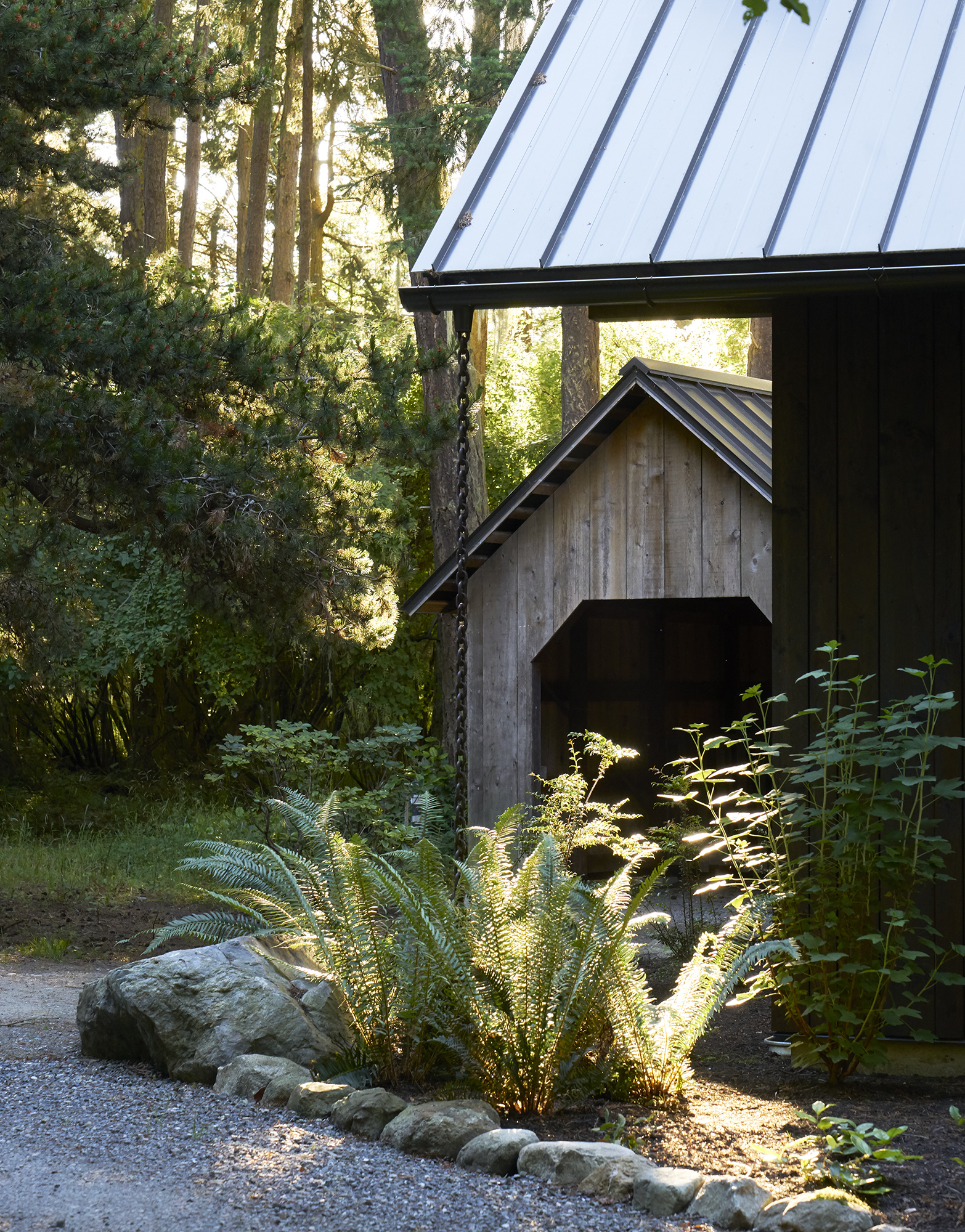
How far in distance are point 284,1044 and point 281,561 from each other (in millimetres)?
3988

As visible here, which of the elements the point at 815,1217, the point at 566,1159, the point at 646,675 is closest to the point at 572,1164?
the point at 566,1159

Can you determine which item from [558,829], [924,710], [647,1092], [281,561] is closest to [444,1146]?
[647,1092]

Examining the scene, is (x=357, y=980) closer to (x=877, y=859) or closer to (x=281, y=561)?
(x=877, y=859)

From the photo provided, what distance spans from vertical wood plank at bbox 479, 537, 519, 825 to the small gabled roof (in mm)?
179

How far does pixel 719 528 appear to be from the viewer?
938 cm

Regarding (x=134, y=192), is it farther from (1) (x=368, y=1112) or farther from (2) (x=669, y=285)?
(1) (x=368, y=1112)

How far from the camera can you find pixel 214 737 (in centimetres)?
1598

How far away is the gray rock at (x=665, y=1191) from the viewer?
10.7ft

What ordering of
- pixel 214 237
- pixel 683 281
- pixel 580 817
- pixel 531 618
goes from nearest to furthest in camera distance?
pixel 683 281 < pixel 580 817 < pixel 531 618 < pixel 214 237

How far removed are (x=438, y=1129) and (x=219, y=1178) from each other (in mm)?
623

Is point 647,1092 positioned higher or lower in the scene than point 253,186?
lower

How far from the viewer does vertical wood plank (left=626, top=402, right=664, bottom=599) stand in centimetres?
965

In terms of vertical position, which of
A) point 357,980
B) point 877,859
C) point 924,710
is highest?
point 924,710

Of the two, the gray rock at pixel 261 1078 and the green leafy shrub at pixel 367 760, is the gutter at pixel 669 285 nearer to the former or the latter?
the gray rock at pixel 261 1078
